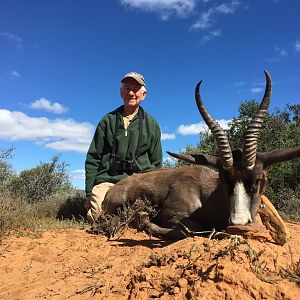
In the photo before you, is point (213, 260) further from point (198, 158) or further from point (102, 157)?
point (102, 157)

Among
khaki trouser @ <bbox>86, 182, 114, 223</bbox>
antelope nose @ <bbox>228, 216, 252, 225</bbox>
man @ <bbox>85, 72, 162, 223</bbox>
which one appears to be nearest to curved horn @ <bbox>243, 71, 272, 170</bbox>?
antelope nose @ <bbox>228, 216, 252, 225</bbox>

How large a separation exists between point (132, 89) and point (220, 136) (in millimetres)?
3331

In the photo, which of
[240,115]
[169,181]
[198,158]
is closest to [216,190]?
[198,158]

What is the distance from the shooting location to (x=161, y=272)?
3.56m

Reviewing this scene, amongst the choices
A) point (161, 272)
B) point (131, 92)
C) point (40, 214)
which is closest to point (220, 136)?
point (161, 272)

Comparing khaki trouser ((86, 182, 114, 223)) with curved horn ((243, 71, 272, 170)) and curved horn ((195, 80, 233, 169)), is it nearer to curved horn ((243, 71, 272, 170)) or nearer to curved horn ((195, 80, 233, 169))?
curved horn ((195, 80, 233, 169))

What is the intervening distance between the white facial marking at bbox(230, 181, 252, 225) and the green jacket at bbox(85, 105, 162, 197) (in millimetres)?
3469

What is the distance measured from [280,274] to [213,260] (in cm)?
53

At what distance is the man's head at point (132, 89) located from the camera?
331 inches

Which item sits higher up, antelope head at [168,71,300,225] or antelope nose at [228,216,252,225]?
antelope head at [168,71,300,225]

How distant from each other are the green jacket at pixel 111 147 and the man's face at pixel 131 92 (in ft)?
0.90

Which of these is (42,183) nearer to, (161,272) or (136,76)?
(136,76)

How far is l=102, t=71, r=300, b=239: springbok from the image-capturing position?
5250 mm

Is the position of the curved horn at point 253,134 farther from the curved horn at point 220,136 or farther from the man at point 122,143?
the man at point 122,143
